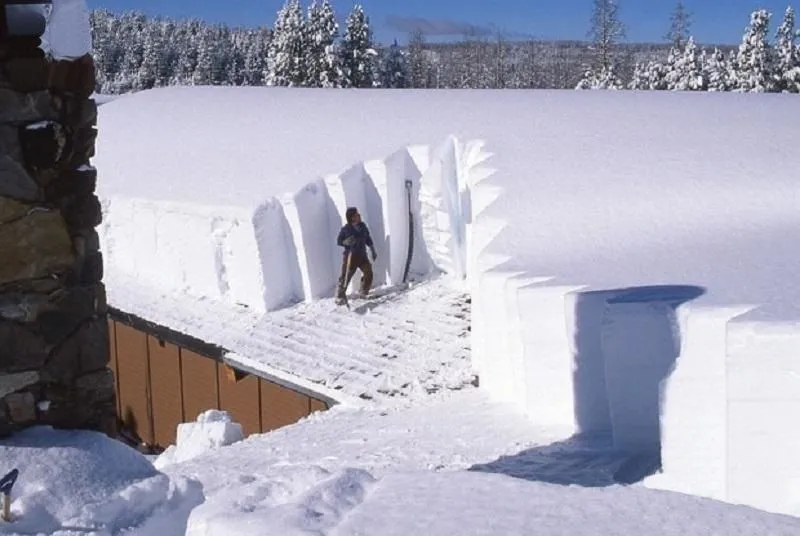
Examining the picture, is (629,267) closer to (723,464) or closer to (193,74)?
(723,464)

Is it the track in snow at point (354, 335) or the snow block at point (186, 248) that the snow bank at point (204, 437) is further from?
the snow block at point (186, 248)

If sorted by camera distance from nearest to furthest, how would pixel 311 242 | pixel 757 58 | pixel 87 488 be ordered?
pixel 87 488 → pixel 311 242 → pixel 757 58

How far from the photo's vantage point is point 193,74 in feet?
256

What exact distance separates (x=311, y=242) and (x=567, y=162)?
11.2 ft

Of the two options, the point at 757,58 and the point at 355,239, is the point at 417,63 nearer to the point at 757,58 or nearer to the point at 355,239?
the point at 757,58

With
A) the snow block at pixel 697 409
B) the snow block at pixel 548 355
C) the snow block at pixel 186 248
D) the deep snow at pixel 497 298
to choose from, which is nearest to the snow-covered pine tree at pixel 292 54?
the deep snow at pixel 497 298

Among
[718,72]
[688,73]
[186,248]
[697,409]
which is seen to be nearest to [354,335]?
[186,248]

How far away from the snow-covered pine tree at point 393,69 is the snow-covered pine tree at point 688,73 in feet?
64.4

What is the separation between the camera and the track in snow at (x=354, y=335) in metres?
9.15

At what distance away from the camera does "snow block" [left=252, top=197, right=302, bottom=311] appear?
12203 mm

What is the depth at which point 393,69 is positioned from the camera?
196ft

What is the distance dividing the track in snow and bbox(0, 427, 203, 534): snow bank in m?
4.46

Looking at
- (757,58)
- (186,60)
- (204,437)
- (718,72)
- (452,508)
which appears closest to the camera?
(452,508)

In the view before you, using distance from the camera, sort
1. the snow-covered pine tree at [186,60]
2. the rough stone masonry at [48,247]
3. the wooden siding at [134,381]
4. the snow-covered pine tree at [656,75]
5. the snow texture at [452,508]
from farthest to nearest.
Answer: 1. the snow-covered pine tree at [186,60]
2. the snow-covered pine tree at [656,75]
3. the wooden siding at [134,381]
4. the rough stone masonry at [48,247]
5. the snow texture at [452,508]
